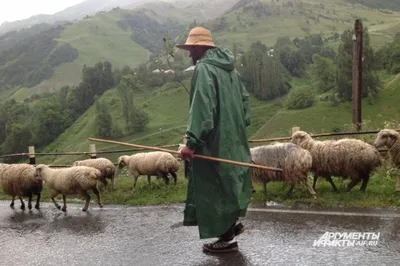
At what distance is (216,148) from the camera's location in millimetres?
5328

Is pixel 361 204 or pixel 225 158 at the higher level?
pixel 225 158

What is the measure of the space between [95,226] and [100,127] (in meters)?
107

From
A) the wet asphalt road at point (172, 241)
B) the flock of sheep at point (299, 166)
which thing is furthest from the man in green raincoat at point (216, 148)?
the flock of sheep at point (299, 166)

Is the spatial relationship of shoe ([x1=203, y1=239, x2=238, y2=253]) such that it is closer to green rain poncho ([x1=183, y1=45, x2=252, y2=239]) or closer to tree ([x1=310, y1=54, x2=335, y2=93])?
green rain poncho ([x1=183, y1=45, x2=252, y2=239])

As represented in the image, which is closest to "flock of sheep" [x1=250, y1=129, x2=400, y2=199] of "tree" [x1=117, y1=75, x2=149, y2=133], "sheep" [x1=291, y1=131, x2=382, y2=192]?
"sheep" [x1=291, y1=131, x2=382, y2=192]

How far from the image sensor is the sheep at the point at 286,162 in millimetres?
8406

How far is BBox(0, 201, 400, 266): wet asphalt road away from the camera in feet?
17.0

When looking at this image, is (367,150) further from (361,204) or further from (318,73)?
(318,73)

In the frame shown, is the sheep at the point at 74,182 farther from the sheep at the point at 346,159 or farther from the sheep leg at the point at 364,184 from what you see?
the sheep leg at the point at 364,184

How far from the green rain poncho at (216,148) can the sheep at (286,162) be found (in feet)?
10.2

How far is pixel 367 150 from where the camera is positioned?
27.6ft

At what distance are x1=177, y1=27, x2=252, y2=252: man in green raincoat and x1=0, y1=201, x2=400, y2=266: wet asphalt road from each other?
0.46 metres

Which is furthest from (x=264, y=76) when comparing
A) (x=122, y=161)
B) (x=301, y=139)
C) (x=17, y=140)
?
(x=301, y=139)

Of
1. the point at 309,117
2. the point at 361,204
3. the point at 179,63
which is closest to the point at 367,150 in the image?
the point at 361,204
